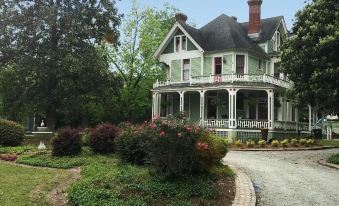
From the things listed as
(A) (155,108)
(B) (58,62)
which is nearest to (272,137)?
(A) (155,108)

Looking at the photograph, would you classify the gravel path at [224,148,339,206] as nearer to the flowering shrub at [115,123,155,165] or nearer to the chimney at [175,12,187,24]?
the flowering shrub at [115,123,155,165]

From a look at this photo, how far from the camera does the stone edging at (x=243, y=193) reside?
10133 millimetres

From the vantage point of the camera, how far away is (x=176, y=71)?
40125mm

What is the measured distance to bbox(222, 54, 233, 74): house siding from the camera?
122 ft

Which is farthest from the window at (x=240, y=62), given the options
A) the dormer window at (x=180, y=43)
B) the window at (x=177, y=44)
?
the window at (x=177, y=44)

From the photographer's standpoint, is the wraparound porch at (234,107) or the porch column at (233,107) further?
the wraparound porch at (234,107)

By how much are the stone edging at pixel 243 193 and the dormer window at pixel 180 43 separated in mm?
26962

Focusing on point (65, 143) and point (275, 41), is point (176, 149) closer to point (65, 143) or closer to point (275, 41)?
point (65, 143)

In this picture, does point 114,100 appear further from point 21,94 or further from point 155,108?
point 21,94

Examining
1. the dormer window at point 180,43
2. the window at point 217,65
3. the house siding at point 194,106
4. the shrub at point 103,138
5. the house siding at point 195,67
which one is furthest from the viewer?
the dormer window at point 180,43

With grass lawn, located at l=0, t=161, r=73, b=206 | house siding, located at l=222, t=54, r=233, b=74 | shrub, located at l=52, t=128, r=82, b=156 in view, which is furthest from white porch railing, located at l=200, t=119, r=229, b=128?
grass lawn, located at l=0, t=161, r=73, b=206

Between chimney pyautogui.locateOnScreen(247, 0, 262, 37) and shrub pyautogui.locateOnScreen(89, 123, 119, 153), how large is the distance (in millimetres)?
24146

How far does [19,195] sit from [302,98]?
13942mm

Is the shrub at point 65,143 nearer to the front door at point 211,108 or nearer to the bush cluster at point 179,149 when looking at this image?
the bush cluster at point 179,149
